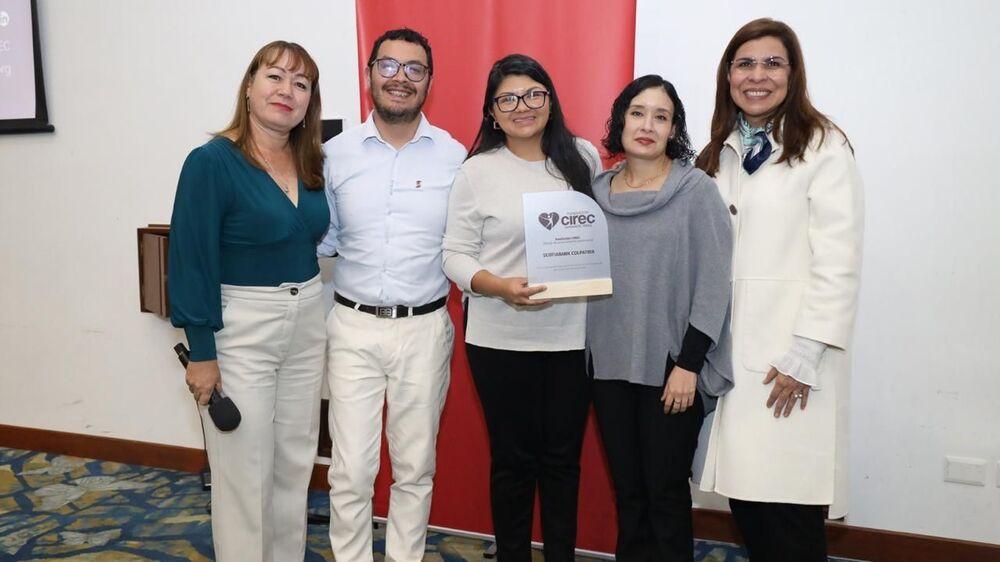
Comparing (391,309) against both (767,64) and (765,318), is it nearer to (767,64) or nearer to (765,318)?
(765,318)

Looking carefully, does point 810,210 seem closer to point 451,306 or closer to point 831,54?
point 831,54

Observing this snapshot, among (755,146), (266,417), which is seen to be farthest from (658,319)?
(266,417)

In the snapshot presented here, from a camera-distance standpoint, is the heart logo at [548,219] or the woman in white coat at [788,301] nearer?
the woman in white coat at [788,301]

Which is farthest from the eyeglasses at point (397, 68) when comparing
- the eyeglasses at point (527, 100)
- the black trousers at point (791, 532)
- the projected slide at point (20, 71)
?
the projected slide at point (20, 71)

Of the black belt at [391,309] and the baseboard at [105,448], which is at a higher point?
the black belt at [391,309]

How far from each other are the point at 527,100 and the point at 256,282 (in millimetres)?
966

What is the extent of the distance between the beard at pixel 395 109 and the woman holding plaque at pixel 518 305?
0.76ft

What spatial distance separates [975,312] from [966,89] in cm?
81

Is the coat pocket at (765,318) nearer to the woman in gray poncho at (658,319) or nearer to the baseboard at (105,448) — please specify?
the woman in gray poncho at (658,319)

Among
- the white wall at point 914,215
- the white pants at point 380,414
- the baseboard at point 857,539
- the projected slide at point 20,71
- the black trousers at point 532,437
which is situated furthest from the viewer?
the projected slide at point 20,71

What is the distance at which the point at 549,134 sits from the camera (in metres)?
2.12

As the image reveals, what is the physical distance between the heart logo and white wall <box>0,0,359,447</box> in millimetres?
1569

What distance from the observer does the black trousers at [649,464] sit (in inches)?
74.9

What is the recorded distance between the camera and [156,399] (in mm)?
3689
